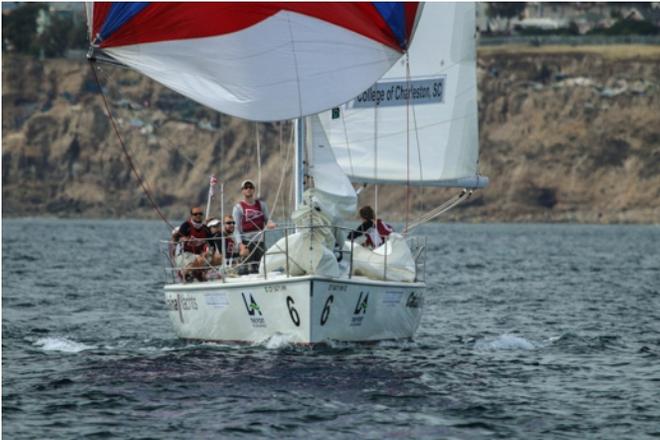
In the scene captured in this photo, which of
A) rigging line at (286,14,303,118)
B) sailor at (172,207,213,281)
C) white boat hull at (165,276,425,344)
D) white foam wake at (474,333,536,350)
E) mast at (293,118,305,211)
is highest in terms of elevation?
rigging line at (286,14,303,118)

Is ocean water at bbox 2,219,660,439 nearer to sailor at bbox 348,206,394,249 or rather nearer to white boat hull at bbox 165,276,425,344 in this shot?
white boat hull at bbox 165,276,425,344

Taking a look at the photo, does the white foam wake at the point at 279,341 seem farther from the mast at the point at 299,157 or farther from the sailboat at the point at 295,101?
the mast at the point at 299,157

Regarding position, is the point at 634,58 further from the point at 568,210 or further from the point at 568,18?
the point at 568,18

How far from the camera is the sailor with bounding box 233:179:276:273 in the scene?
71.8ft

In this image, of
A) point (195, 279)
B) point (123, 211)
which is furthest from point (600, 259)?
point (123, 211)

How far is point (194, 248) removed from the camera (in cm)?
2256

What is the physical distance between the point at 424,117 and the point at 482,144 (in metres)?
99.4

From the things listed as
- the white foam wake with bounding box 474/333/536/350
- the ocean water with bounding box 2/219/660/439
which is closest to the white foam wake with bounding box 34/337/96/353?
the ocean water with bounding box 2/219/660/439

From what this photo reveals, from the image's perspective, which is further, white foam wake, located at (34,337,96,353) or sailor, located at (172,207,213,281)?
white foam wake, located at (34,337,96,353)

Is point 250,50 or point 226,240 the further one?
point 226,240

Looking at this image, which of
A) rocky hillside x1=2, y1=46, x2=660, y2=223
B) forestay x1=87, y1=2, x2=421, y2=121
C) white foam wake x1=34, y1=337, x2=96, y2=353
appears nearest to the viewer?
forestay x1=87, y1=2, x2=421, y2=121

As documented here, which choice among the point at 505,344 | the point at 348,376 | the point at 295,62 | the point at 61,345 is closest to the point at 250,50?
the point at 295,62

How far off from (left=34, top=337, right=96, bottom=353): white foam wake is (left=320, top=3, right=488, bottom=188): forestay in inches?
222

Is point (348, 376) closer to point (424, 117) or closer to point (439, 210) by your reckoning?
point (439, 210)
